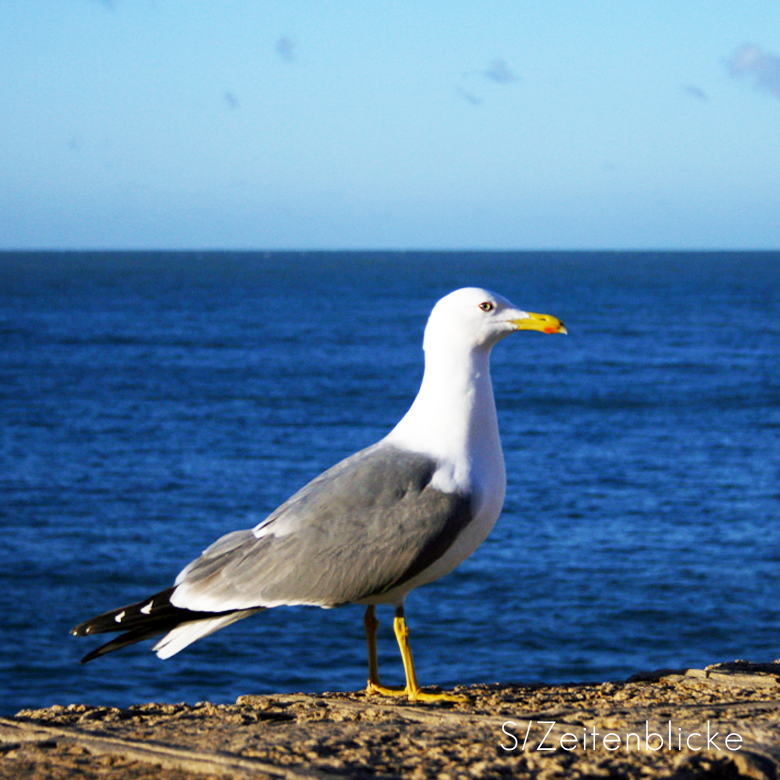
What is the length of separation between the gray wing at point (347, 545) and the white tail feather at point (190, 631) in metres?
0.08

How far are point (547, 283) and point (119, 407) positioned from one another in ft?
335

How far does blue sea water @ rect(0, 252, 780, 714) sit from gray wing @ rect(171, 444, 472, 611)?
9.90 metres

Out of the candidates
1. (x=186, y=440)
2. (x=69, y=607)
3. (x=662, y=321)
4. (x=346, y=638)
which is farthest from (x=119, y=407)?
(x=662, y=321)

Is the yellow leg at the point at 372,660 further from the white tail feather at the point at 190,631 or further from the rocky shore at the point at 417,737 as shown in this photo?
the white tail feather at the point at 190,631

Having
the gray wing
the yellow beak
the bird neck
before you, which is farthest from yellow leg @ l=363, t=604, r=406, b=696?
the yellow beak

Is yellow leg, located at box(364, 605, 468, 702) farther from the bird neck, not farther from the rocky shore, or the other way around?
the bird neck

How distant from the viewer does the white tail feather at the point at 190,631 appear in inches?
214

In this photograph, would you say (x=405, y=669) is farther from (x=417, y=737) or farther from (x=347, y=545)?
(x=417, y=737)

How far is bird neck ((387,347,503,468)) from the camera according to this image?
5.62 metres

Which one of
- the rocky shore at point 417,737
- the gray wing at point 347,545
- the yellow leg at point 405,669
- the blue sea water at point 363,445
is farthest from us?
the blue sea water at point 363,445

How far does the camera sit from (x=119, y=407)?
44.1 meters

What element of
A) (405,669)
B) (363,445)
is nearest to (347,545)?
(405,669)

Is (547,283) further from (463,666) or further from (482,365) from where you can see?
(482,365)

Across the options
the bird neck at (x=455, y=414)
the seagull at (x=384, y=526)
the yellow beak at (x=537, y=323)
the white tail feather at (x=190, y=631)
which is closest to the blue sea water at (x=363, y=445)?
the white tail feather at (x=190, y=631)
